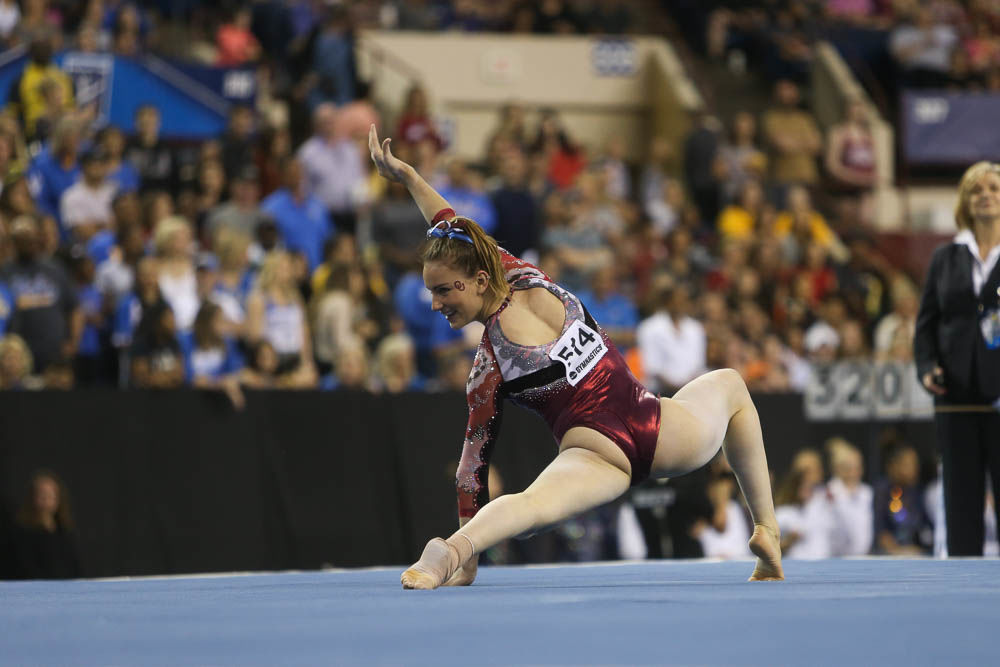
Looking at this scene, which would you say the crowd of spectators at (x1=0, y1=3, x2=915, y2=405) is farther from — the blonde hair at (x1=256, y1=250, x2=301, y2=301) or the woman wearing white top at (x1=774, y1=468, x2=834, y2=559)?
the woman wearing white top at (x1=774, y1=468, x2=834, y2=559)

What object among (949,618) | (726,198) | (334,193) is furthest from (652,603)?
(726,198)

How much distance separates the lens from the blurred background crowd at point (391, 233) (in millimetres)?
9383

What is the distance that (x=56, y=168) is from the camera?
1034 centimetres

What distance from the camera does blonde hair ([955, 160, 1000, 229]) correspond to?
22.0ft

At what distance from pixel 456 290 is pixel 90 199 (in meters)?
6.02

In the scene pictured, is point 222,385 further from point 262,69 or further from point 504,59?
point 504,59

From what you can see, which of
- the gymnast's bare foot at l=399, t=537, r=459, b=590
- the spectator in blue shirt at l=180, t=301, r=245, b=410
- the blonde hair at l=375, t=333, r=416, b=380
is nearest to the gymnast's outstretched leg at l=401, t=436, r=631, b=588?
the gymnast's bare foot at l=399, t=537, r=459, b=590

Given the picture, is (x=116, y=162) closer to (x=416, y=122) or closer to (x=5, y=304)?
(x=5, y=304)

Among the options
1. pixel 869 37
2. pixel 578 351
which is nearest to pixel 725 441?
pixel 578 351

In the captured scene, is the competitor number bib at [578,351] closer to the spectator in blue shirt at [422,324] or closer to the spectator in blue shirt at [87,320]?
the spectator in blue shirt at [87,320]

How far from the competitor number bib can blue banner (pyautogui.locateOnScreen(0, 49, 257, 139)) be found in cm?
744

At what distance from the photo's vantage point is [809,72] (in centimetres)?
1734

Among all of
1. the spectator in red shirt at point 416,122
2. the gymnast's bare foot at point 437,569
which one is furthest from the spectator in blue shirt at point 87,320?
the gymnast's bare foot at point 437,569

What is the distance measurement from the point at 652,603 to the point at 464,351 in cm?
635
